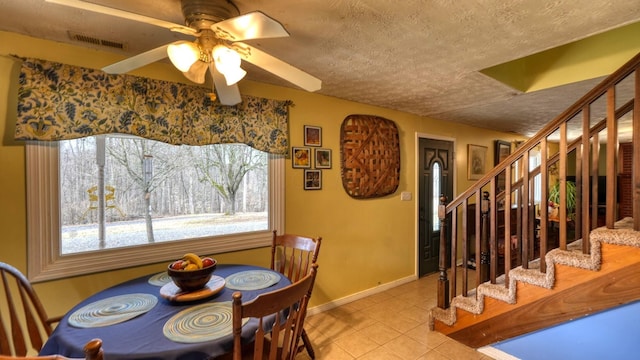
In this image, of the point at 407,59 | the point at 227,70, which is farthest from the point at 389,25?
the point at 227,70

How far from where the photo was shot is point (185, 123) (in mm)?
2043

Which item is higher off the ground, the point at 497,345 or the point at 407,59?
the point at 407,59

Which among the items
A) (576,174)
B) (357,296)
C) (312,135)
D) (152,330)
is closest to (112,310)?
(152,330)

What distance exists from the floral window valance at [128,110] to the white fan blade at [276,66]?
2.81ft

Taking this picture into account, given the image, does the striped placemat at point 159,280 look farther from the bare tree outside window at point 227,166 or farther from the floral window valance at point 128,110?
the floral window valance at point 128,110

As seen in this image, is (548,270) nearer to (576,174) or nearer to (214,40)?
(576,174)

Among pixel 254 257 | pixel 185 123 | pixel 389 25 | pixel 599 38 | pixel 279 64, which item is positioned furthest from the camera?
pixel 254 257

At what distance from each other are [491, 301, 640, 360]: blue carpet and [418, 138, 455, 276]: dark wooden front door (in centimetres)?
189

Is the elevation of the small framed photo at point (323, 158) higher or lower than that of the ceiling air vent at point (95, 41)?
lower

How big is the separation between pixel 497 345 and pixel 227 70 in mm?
2633

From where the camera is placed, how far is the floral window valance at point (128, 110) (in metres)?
1.61

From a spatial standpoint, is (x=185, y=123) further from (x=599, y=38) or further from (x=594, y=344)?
(x=599, y=38)

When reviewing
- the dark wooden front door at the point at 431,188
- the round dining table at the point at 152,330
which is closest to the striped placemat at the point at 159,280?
the round dining table at the point at 152,330

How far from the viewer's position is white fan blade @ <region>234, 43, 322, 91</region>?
4.56 feet
